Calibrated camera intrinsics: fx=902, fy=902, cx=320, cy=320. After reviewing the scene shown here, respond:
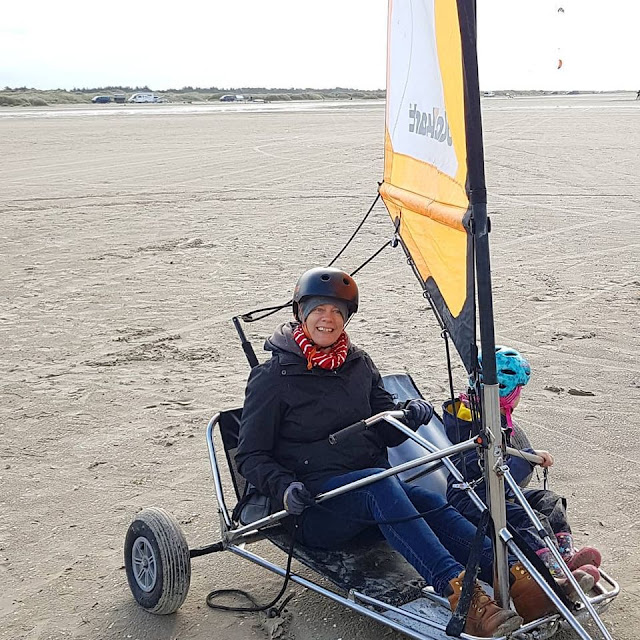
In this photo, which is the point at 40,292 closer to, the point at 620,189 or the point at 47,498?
the point at 47,498

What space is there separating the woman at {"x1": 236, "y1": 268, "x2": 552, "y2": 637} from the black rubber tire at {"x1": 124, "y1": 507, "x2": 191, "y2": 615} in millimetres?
358

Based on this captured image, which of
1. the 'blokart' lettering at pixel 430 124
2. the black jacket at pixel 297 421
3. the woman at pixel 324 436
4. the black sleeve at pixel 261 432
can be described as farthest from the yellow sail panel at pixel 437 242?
the black sleeve at pixel 261 432

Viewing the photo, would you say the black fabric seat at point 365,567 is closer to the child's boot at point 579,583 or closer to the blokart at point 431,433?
the blokart at point 431,433

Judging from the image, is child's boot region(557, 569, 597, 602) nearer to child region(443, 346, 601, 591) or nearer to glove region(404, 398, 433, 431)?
child region(443, 346, 601, 591)

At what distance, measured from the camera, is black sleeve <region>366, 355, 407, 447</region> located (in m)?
3.54

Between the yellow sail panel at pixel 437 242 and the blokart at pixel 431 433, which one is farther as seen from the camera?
the yellow sail panel at pixel 437 242

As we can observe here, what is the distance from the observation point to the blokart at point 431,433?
255 centimetres

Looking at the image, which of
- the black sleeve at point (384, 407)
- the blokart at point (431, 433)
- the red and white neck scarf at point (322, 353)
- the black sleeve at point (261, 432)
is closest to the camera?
the blokart at point (431, 433)

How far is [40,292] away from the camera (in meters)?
8.02

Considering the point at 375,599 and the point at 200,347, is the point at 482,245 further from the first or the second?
the point at 200,347

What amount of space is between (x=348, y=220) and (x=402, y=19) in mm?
7968

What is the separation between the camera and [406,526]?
3053mm

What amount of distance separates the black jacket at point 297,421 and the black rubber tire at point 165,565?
348 mm

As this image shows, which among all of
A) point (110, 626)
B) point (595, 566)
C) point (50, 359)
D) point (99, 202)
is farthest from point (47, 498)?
point (99, 202)
